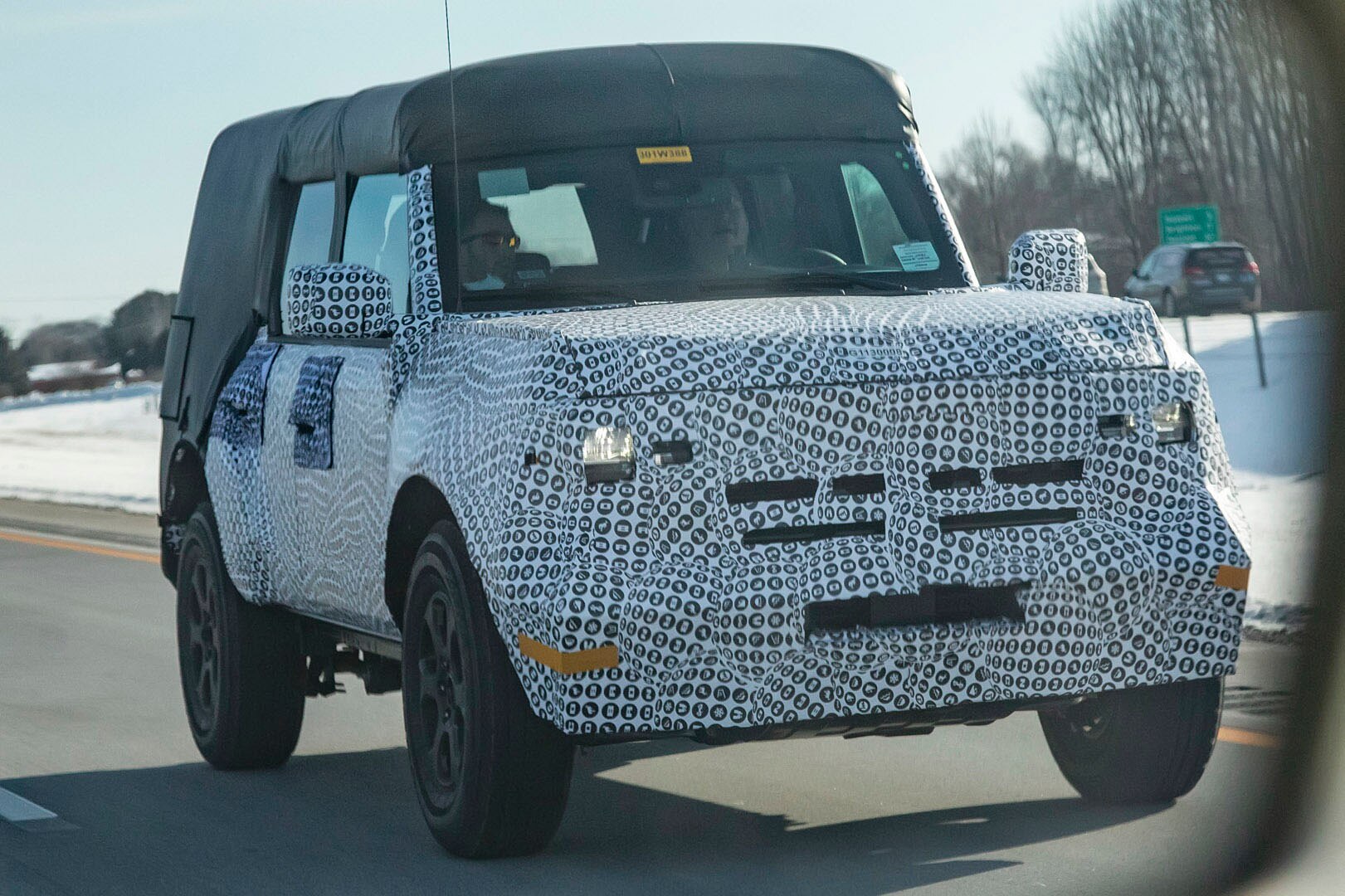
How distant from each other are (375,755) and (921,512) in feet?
11.3

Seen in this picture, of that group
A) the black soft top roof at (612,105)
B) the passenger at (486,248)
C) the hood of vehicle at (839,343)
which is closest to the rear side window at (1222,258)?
the black soft top roof at (612,105)

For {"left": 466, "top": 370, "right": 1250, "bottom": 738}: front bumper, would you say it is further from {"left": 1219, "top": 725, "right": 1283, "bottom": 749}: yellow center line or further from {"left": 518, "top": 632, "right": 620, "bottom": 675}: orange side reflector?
{"left": 1219, "top": 725, "right": 1283, "bottom": 749}: yellow center line

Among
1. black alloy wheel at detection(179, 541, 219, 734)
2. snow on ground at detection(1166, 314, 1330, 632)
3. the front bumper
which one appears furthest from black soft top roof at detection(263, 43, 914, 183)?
snow on ground at detection(1166, 314, 1330, 632)

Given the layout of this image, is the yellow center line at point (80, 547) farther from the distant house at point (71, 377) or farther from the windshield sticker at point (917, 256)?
the distant house at point (71, 377)

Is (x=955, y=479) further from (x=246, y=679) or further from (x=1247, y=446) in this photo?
(x=1247, y=446)

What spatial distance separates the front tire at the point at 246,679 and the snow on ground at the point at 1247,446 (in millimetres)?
4371

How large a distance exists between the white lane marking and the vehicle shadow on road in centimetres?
5

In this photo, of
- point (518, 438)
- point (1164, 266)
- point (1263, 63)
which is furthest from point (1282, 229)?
point (518, 438)

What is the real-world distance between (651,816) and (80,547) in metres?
12.2

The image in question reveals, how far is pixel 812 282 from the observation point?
678 centimetres

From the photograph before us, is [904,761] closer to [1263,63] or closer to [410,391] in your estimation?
[410,391]

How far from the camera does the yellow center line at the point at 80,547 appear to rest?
16812mm

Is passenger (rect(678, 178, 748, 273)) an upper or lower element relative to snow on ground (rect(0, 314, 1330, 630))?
upper

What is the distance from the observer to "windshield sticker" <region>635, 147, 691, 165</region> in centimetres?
705
